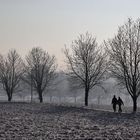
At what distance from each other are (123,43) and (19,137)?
95.2ft

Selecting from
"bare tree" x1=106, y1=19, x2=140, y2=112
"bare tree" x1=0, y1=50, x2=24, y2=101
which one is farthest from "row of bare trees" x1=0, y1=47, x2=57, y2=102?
"bare tree" x1=106, y1=19, x2=140, y2=112

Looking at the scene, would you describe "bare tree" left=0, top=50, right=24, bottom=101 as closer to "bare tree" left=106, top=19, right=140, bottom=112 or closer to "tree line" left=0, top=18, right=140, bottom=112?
"tree line" left=0, top=18, right=140, bottom=112

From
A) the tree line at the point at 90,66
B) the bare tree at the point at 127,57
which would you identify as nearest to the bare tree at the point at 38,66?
the tree line at the point at 90,66

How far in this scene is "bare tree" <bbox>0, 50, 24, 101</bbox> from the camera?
73.9m

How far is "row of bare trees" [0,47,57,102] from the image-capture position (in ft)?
228

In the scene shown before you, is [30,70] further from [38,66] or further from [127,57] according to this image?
[127,57]

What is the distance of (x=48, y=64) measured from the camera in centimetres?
7319

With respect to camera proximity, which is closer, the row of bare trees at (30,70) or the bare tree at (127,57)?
the bare tree at (127,57)

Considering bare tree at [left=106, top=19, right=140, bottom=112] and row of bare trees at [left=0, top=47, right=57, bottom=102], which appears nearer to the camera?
bare tree at [left=106, top=19, right=140, bottom=112]

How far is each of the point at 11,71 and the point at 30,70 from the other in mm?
6479

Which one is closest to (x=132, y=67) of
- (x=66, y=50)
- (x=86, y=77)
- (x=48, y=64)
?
(x=86, y=77)

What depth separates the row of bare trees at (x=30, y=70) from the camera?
2734 inches

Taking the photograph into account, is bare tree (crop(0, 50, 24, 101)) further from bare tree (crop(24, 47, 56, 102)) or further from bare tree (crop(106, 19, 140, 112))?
bare tree (crop(106, 19, 140, 112))

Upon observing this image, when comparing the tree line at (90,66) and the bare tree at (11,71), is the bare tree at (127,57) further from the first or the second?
the bare tree at (11,71)
